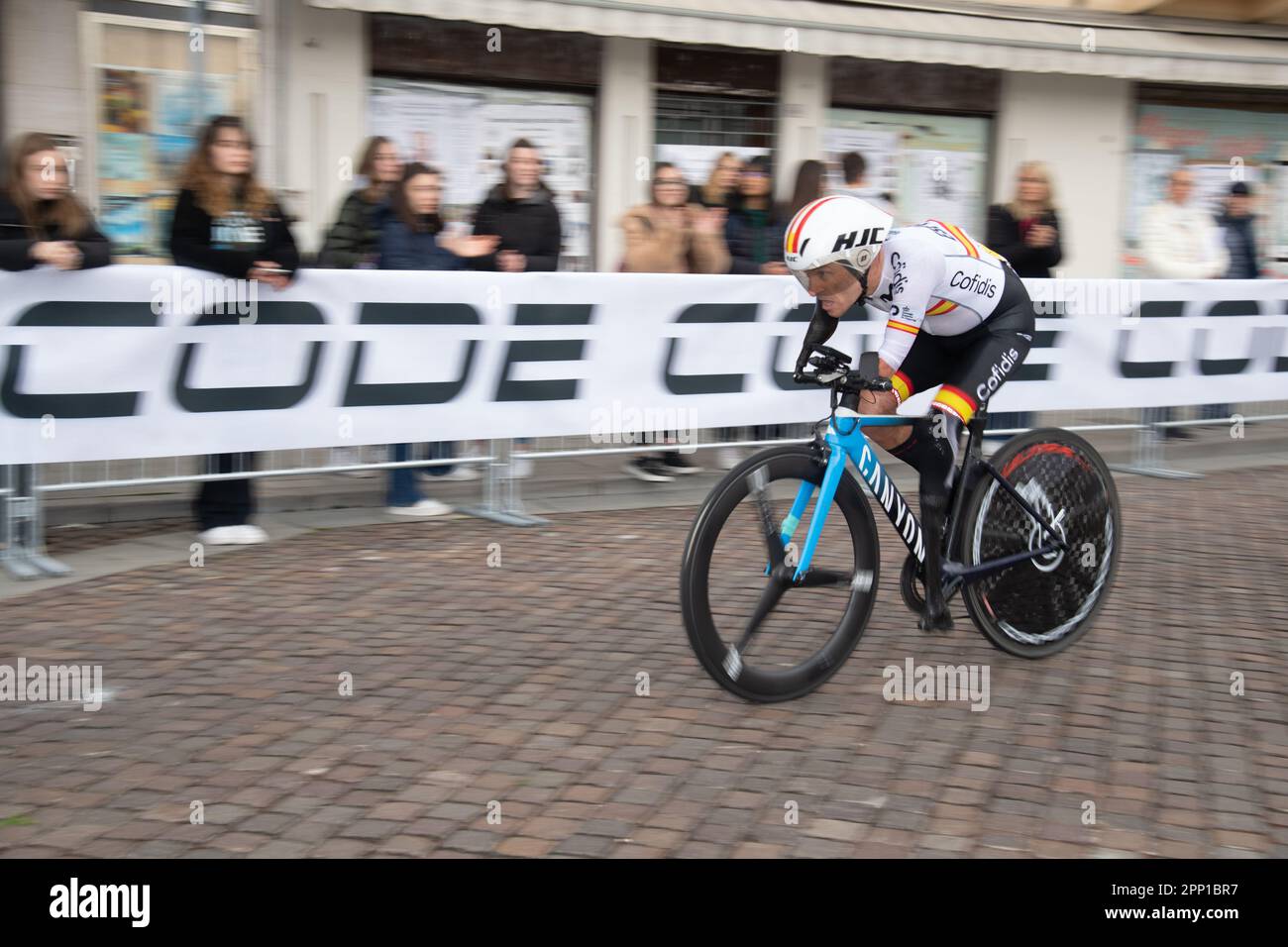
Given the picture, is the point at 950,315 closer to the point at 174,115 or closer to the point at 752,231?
the point at 752,231

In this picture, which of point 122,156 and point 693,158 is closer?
point 122,156

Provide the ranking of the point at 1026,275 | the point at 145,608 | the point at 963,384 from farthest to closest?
the point at 1026,275
the point at 145,608
the point at 963,384

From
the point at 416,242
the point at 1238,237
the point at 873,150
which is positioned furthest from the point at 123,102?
the point at 1238,237

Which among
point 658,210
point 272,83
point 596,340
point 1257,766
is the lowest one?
point 1257,766

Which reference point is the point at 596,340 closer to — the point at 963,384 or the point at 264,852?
the point at 963,384

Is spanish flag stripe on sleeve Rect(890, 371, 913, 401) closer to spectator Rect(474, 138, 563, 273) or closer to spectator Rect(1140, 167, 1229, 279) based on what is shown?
spectator Rect(474, 138, 563, 273)

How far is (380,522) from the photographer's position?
8.18 metres

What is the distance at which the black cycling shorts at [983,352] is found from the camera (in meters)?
5.48

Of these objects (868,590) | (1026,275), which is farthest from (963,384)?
(1026,275)

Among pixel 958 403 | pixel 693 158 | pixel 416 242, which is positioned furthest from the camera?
pixel 693 158

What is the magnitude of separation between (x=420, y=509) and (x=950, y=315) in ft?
12.8

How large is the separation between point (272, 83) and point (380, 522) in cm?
551

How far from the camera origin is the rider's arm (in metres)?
5.02

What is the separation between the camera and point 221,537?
7.54 m
